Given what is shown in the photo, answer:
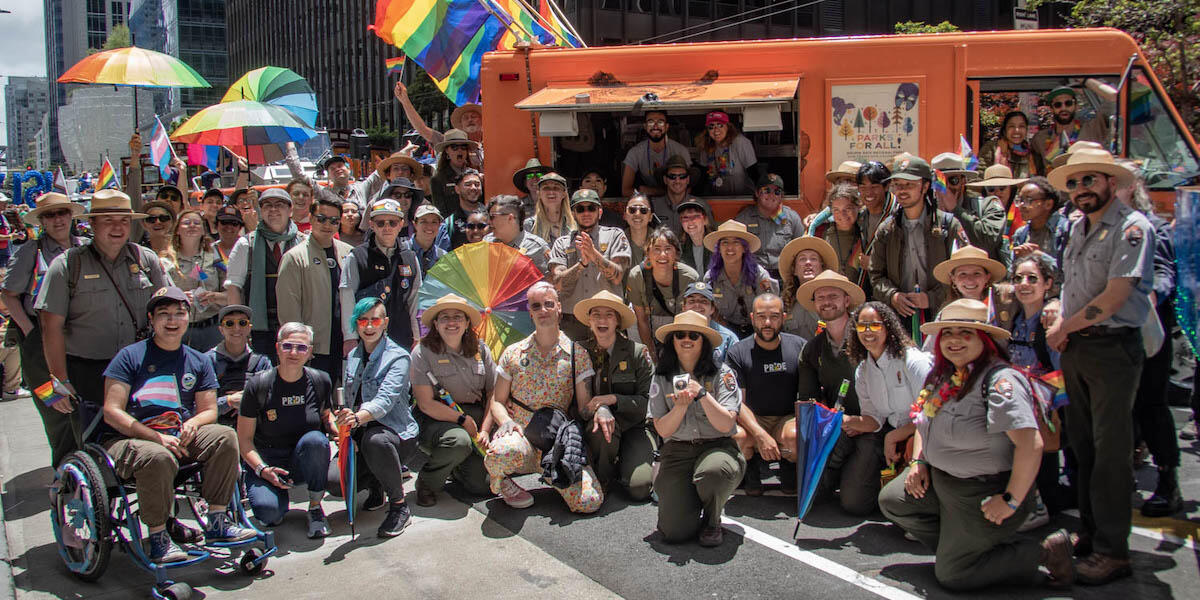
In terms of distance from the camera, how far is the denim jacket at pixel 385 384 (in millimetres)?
5926

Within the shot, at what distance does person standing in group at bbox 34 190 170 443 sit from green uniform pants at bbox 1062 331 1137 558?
5635mm

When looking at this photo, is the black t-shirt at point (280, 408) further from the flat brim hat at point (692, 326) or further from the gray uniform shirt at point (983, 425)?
the gray uniform shirt at point (983, 425)

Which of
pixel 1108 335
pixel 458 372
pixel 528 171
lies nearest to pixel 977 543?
pixel 1108 335

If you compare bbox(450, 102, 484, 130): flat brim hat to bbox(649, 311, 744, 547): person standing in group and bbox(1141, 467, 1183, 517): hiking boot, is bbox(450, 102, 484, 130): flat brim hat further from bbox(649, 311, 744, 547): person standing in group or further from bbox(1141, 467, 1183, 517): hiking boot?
bbox(1141, 467, 1183, 517): hiking boot

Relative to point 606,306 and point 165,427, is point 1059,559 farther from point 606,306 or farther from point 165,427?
point 165,427

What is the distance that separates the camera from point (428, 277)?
23.1 feet

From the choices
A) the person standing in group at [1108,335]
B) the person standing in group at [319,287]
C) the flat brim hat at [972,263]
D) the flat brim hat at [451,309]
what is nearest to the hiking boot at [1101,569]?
the person standing in group at [1108,335]

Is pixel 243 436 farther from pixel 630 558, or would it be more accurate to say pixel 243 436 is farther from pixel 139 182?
pixel 139 182

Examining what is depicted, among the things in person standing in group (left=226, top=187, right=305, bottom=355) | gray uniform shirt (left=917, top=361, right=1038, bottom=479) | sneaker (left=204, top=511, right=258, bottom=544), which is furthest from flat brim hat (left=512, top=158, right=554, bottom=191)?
gray uniform shirt (left=917, top=361, right=1038, bottom=479)

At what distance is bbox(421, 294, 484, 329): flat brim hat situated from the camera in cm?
623

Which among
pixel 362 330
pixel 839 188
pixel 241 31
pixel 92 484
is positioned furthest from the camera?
pixel 241 31

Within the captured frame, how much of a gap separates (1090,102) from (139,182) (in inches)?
418

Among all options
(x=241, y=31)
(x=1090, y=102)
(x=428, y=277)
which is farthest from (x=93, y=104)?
(x=241, y=31)

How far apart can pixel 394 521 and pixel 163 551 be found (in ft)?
4.39
